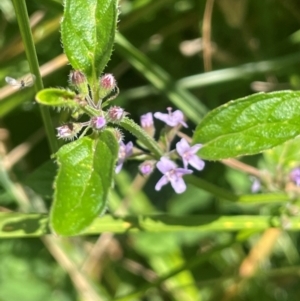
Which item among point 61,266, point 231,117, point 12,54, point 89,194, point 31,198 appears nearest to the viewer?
point 89,194

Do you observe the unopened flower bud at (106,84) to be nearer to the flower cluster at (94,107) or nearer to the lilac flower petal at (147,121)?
the flower cluster at (94,107)

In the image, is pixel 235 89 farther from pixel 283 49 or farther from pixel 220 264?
pixel 220 264

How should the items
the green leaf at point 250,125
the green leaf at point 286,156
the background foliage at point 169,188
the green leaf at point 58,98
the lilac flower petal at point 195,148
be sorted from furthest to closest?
the background foliage at point 169,188 → the green leaf at point 286,156 → the lilac flower petal at point 195,148 → the green leaf at point 250,125 → the green leaf at point 58,98

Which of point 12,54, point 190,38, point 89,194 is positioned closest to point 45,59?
point 12,54

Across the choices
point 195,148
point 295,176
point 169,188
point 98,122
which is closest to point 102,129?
point 98,122

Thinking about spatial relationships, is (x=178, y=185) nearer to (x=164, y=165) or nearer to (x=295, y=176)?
(x=164, y=165)

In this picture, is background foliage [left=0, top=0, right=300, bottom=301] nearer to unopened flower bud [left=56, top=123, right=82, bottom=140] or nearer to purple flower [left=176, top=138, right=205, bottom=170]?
purple flower [left=176, top=138, right=205, bottom=170]

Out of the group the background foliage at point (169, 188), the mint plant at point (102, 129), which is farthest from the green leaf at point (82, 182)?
the background foliage at point (169, 188)
